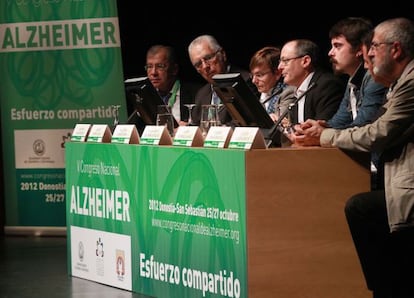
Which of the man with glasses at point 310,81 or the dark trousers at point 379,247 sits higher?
the man with glasses at point 310,81

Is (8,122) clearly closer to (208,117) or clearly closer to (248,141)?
(208,117)

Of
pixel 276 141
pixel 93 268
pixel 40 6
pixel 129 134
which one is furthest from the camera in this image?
pixel 40 6

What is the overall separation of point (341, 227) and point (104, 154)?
1684 millimetres

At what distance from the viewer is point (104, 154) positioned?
18.7 feet

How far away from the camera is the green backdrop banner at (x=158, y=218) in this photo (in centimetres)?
460

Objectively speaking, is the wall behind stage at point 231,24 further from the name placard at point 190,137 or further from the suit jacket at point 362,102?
the name placard at point 190,137

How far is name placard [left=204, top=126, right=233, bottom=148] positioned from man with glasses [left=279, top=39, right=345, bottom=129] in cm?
89

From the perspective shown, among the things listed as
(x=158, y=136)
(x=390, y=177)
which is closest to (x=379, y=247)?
(x=390, y=177)

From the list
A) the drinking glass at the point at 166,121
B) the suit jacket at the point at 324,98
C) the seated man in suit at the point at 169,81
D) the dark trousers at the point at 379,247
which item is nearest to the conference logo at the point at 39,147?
the seated man in suit at the point at 169,81

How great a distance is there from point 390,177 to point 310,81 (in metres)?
1.42

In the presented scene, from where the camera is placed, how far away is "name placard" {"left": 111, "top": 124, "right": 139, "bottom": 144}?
5.46 meters

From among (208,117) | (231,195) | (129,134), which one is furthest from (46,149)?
(231,195)

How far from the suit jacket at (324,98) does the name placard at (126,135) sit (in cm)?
91

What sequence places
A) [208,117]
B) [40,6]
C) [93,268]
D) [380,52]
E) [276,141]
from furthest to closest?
[40,6], [93,268], [208,117], [276,141], [380,52]
